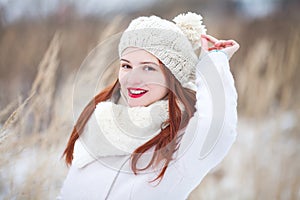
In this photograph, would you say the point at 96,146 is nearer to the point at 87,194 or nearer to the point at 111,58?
the point at 87,194

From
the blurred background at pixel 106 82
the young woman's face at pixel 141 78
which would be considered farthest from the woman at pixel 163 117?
the blurred background at pixel 106 82

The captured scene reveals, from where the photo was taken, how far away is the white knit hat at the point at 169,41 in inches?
35.7

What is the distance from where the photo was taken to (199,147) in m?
0.89

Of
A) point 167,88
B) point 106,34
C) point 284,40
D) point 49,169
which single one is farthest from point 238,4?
point 167,88

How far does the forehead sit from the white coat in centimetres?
9

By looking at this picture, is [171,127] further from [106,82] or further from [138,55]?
[106,82]

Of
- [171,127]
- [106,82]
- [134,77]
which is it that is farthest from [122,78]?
[106,82]

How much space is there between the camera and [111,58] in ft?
3.52

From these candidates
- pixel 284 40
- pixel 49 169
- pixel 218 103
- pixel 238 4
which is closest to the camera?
pixel 218 103

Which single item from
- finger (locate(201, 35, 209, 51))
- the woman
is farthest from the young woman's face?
finger (locate(201, 35, 209, 51))

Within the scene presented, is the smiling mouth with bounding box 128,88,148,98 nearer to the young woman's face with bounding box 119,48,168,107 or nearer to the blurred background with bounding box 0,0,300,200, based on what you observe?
the young woman's face with bounding box 119,48,168,107

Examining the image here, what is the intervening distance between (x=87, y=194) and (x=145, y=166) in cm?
13

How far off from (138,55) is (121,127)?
145 millimetres

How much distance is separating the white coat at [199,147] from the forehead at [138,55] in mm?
93
